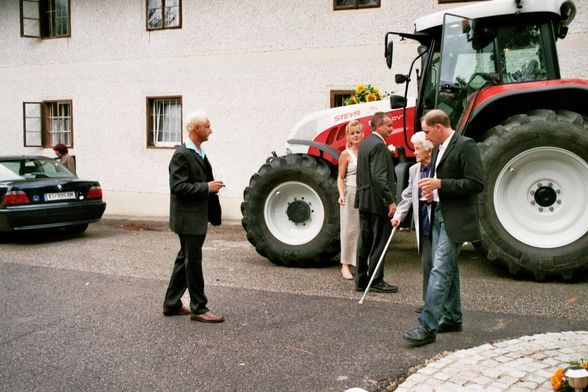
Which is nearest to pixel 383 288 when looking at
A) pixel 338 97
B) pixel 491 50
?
pixel 491 50

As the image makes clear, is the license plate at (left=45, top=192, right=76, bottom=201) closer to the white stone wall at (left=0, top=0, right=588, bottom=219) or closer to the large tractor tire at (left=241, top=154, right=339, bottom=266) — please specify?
the white stone wall at (left=0, top=0, right=588, bottom=219)

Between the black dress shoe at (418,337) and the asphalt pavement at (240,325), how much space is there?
5cm

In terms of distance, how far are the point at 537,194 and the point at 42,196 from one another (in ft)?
23.5

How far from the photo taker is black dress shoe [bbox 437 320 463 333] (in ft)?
17.0

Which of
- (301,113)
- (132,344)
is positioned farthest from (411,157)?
(301,113)

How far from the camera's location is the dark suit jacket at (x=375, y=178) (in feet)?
21.1

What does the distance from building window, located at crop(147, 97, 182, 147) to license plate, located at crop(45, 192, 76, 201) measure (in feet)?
13.9

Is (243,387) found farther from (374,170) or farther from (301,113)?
(301,113)

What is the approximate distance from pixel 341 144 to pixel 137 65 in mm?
7976

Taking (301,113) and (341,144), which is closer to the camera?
(341,144)

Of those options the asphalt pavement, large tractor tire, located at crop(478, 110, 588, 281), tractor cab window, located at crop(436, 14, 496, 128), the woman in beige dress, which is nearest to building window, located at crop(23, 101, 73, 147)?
the asphalt pavement

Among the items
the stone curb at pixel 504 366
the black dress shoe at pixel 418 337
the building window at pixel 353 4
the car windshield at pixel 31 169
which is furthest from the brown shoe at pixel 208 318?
the building window at pixel 353 4

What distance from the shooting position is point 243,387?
13.4 feet

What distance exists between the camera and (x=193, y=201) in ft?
18.2
